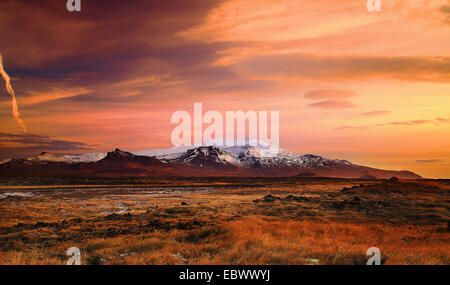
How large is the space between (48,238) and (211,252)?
1030 cm

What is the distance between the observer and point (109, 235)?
16.2 m

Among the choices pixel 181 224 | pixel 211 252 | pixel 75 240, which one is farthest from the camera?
pixel 181 224

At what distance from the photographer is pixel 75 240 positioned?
14891 mm
